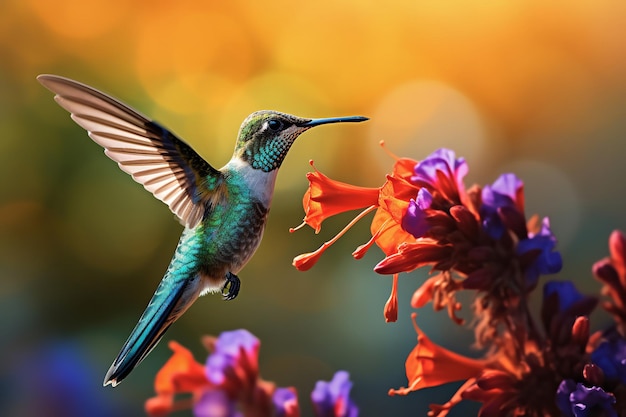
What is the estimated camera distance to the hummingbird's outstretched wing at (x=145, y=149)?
154cm

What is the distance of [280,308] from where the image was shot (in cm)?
568

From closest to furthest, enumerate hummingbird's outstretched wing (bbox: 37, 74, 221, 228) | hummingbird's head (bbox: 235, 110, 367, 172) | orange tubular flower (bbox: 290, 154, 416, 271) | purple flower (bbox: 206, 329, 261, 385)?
1. purple flower (bbox: 206, 329, 261, 385)
2. orange tubular flower (bbox: 290, 154, 416, 271)
3. hummingbird's outstretched wing (bbox: 37, 74, 221, 228)
4. hummingbird's head (bbox: 235, 110, 367, 172)

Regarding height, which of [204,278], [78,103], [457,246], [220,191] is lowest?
[204,278]

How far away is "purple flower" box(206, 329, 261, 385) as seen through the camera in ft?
4.35

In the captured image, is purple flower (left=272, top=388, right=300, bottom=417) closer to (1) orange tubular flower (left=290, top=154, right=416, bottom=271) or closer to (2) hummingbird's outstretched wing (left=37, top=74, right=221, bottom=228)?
(1) orange tubular flower (left=290, top=154, right=416, bottom=271)

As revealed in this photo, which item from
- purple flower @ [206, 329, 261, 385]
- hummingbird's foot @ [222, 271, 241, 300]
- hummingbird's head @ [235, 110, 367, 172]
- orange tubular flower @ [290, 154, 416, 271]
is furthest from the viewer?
hummingbird's head @ [235, 110, 367, 172]

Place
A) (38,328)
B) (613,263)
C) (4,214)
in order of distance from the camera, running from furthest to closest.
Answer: (4,214)
(38,328)
(613,263)

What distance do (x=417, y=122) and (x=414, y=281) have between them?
150 cm

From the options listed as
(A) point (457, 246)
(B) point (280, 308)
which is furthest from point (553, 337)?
(B) point (280, 308)

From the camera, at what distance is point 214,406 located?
4.03ft

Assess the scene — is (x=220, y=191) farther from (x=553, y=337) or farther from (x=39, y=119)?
(x=39, y=119)

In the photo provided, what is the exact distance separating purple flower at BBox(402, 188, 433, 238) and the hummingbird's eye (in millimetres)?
561

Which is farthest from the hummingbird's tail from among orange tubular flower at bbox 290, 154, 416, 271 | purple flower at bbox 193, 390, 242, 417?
orange tubular flower at bbox 290, 154, 416, 271

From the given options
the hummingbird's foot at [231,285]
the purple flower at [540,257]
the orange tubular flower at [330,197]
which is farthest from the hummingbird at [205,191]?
the purple flower at [540,257]
